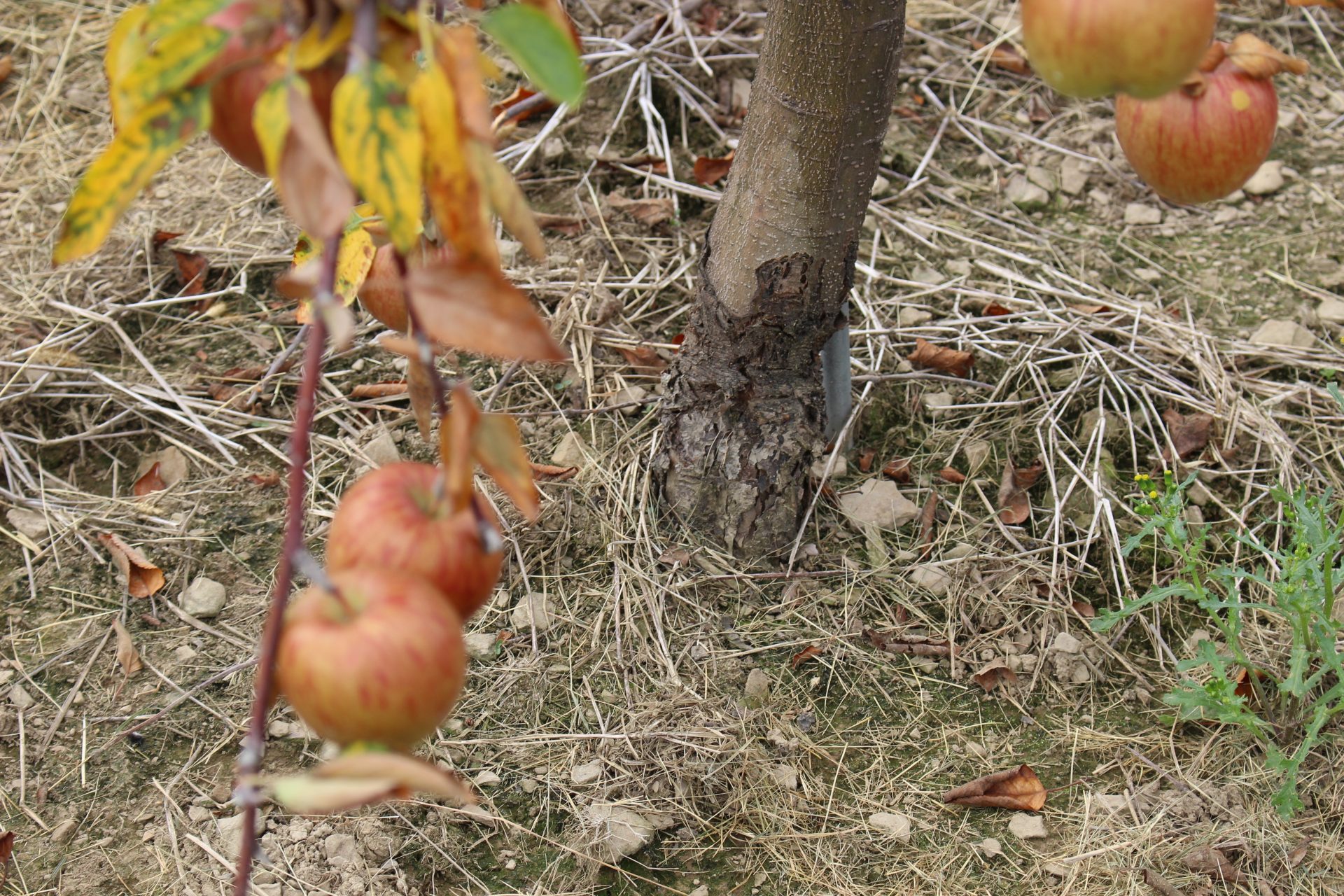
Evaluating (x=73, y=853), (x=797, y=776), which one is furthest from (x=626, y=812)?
(x=73, y=853)

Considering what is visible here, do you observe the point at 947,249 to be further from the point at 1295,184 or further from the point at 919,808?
the point at 919,808

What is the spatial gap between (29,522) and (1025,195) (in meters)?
1.85

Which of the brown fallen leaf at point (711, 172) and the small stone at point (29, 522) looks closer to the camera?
the small stone at point (29, 522)

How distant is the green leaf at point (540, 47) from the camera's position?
605 millimetres

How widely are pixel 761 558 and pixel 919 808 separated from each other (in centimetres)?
43

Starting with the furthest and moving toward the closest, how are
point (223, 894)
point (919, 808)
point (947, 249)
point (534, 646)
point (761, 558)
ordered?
point (947, 249), point (761, 558), point (534, 646), point (919, 808), point (223, 894)

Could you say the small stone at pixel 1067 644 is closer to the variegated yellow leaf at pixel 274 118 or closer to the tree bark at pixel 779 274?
the tree bark at pixel 779 274

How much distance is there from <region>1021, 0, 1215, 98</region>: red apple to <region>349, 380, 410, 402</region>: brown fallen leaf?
4.55 feet

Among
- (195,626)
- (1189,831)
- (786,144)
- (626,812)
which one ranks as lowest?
(1189,831)

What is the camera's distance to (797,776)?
1566 millimetres

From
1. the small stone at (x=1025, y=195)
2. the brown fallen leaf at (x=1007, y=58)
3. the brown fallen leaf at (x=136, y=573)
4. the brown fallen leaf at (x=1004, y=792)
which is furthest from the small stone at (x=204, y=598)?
the brown fallen leaf at (x=1007, y=58)

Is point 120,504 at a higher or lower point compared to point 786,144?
lower

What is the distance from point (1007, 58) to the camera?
2.55m

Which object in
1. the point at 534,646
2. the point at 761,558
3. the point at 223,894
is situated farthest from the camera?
the point at 761,558
